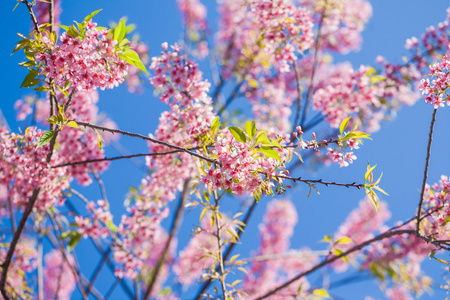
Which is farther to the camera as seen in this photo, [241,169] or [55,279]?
[55,279]

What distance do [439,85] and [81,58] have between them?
91.8 inches

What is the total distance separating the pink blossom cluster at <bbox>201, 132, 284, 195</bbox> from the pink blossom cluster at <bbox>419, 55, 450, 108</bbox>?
114 centimetres

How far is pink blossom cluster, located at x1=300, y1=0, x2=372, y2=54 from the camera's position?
4.77 m

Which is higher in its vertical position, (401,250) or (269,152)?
(401,250)

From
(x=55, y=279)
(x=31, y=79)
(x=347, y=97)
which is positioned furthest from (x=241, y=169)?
(x=55, y=279)

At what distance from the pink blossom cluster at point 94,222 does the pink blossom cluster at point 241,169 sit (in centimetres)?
233

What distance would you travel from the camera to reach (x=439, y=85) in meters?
2.24

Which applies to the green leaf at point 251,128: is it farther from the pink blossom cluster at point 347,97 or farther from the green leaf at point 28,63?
the pink blossom cluster at point 347,97

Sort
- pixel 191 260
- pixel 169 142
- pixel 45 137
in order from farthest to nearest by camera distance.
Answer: pixel 191 260 < pixel 169 142 < pixel 45 137

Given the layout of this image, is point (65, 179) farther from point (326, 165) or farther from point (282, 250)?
point (282, 250)

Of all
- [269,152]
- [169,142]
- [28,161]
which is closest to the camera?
[269,152]

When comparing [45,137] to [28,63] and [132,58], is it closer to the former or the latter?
[28,63]

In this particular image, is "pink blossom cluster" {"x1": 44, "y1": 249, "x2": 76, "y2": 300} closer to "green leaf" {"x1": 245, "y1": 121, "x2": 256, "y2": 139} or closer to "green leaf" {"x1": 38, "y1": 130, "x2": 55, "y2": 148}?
"green leaf" {"x1": 38, "y1": 130, "x2": 55, "y2": 148}

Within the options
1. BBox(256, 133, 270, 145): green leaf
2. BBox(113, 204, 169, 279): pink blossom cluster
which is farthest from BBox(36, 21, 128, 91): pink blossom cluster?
BBox(113, 204, 169, 279): pink blossom cluster
